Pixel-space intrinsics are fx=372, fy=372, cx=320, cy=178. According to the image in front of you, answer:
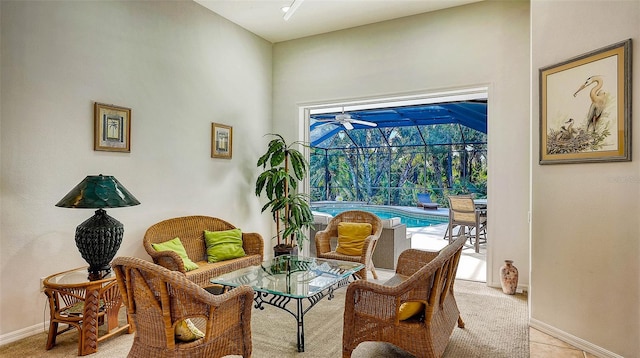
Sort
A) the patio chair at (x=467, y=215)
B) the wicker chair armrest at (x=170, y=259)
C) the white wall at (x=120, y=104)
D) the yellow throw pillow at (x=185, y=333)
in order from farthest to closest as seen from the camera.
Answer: the patio chair at (x=467, y=215) → the wicker chair armrest at (x=170, y=259) → the white wall at (x=120, y=104) → the yellow throw pillow at (x=185, y=333)

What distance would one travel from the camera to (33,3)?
2.95m

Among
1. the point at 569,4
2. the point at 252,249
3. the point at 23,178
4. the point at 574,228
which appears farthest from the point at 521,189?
the point at 23,178

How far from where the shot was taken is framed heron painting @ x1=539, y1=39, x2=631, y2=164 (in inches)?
99.8

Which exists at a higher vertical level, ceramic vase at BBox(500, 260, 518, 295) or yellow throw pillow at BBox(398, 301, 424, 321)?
yellow throw pillow at BBox(398, 301, 424, 321)

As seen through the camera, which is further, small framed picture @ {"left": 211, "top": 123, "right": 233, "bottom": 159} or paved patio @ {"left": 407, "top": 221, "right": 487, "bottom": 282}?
paved patio @ {"left": 407, "top": 221, "right": 487, "bottom": 282}

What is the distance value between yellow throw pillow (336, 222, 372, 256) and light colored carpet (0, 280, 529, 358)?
32.3 inches

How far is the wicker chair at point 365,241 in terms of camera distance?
4016 millimetres

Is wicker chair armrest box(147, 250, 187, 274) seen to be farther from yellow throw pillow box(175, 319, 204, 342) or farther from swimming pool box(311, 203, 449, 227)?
swimming pool box(311, 203, 449, 227)

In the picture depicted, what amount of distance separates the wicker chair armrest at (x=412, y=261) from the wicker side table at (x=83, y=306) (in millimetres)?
2286

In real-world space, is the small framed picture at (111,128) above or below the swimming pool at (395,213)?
above

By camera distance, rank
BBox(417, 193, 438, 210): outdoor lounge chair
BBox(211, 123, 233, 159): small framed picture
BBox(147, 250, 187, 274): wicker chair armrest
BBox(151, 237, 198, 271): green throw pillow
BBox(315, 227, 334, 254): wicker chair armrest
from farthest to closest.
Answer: BBox(417, 193, 438, 210): outdoor lounge chair, BBox(211, 123, 233, 159): small framed picture, BBox(315, 227, 334, 254): wicker chair armrest, BBox(151, 237, 198, 271): green throw pillow, BBox(147, 250, 187, 274): wicker chair armrest

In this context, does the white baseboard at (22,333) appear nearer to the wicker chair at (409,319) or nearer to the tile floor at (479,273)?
the wicker chair at (409,319)

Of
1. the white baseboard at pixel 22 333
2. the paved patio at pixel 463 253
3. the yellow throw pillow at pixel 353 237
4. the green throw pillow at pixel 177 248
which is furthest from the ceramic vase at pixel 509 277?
the white baseboard at pixel 22 333

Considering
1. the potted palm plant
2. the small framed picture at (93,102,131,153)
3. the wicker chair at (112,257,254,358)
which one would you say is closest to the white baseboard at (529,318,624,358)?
the wicker chair at (112,257,254,358)
